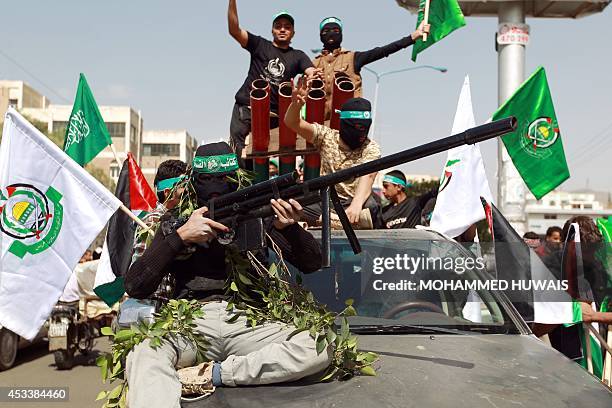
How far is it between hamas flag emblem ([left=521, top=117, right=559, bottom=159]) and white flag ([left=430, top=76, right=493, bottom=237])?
0.63 metres

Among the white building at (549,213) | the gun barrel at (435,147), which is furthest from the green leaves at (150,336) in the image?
the white building at (549,213)

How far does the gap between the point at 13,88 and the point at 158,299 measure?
7490cm

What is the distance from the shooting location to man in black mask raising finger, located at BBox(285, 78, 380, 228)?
4680 millimetres

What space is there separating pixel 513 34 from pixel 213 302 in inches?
630

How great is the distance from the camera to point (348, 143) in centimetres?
490

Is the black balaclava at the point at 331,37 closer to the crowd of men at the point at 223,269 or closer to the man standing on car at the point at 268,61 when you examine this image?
the man standing on car at the point at 268,61

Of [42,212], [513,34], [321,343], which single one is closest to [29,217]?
[42,212]

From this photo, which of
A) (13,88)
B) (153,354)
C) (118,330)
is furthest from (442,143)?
(13,88)

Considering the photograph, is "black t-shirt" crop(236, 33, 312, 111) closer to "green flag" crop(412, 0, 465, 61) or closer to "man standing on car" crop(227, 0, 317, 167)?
"man standing on car" crop(227, 0, 317, 167)

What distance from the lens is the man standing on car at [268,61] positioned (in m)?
5.70

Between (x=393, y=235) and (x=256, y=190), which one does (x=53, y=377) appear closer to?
(x=393, y=235)

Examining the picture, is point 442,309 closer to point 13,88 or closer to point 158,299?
point 158,299

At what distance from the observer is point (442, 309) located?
4.23 meters

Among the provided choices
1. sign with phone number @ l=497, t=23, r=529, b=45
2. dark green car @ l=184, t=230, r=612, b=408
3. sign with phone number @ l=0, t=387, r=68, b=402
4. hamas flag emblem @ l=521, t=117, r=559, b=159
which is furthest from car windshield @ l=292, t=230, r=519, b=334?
sign with phone number @ l=497, t=23, r=529, b=45
